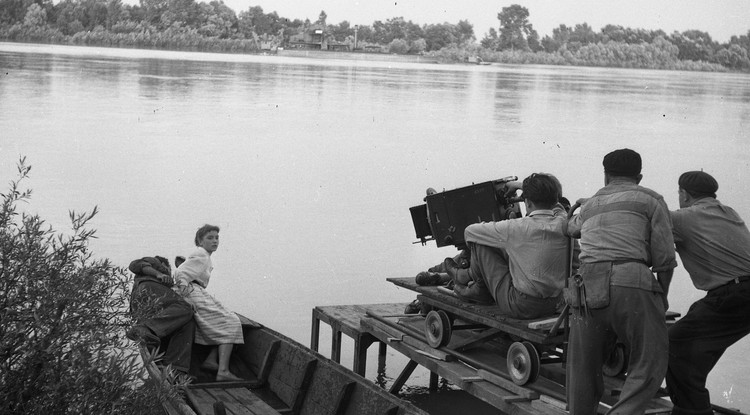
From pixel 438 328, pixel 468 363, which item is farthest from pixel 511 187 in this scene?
pixel 468 363

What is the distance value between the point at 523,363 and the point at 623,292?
1176mm

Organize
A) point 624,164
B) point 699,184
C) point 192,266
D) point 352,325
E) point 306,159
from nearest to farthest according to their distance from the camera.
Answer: point 624,164 < point 699,184 < point 192,266 < point 352,325 < point 306,159

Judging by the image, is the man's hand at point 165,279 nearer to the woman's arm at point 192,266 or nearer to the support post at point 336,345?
the woman's arm at point 192,266

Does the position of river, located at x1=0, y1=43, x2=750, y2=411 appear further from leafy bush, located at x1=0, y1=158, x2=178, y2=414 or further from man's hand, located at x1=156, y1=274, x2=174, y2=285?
leafy bush, located at x1=0, y1=158, x2=178, y2=414

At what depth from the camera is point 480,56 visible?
10812 centimetres

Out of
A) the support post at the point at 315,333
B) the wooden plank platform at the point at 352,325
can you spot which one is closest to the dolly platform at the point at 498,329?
the wooden plank platform at the point at 352,325

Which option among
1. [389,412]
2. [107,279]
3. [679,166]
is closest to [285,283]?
[389,412]

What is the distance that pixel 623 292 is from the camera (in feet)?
16.5

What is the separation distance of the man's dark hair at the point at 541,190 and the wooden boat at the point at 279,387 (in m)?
1.49

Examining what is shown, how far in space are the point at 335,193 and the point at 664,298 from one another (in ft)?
54.1

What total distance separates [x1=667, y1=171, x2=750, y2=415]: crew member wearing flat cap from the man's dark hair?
77 centimetres

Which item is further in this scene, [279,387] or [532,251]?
[279,387]

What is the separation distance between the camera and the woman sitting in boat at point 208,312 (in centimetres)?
721

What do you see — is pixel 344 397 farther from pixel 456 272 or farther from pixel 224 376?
pixel 224 376
